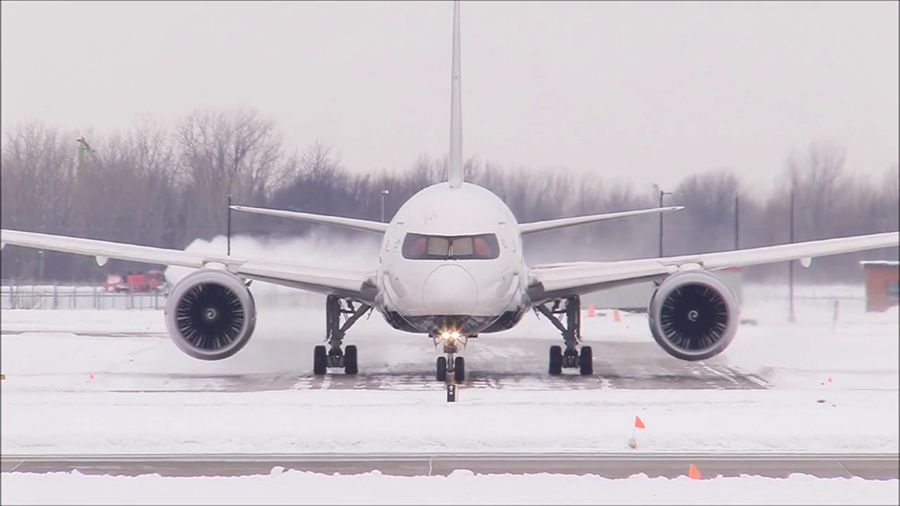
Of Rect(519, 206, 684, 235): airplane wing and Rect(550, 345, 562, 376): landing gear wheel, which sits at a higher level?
Rect(519, 206, 684, 235): airplane wing

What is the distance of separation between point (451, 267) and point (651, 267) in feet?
13.4

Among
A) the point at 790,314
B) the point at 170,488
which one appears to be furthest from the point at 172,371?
the point at 790,314

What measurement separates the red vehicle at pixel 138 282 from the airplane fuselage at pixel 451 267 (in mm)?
12308

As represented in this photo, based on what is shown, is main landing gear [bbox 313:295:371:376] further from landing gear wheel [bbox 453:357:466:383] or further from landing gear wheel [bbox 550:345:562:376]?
landing gear wheel [bbox 550:345:562:376]

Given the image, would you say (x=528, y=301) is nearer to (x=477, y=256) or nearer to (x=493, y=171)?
(x=477, y=256)

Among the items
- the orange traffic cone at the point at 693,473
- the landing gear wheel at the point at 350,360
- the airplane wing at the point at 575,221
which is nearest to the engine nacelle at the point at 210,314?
the landing gear wheel at the point at 350,360

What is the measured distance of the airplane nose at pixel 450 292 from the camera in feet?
52.4

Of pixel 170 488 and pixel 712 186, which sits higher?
pixel 712 186

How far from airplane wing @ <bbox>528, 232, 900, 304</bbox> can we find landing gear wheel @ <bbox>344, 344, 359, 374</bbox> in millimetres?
3229

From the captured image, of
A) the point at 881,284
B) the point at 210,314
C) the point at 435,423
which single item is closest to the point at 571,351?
the point at 881,284

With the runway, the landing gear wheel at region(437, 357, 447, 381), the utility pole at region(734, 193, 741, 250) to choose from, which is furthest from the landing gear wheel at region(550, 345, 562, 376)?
the runway

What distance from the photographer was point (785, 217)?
2420cm

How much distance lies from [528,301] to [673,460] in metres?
8.62

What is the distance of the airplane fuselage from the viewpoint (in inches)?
638
